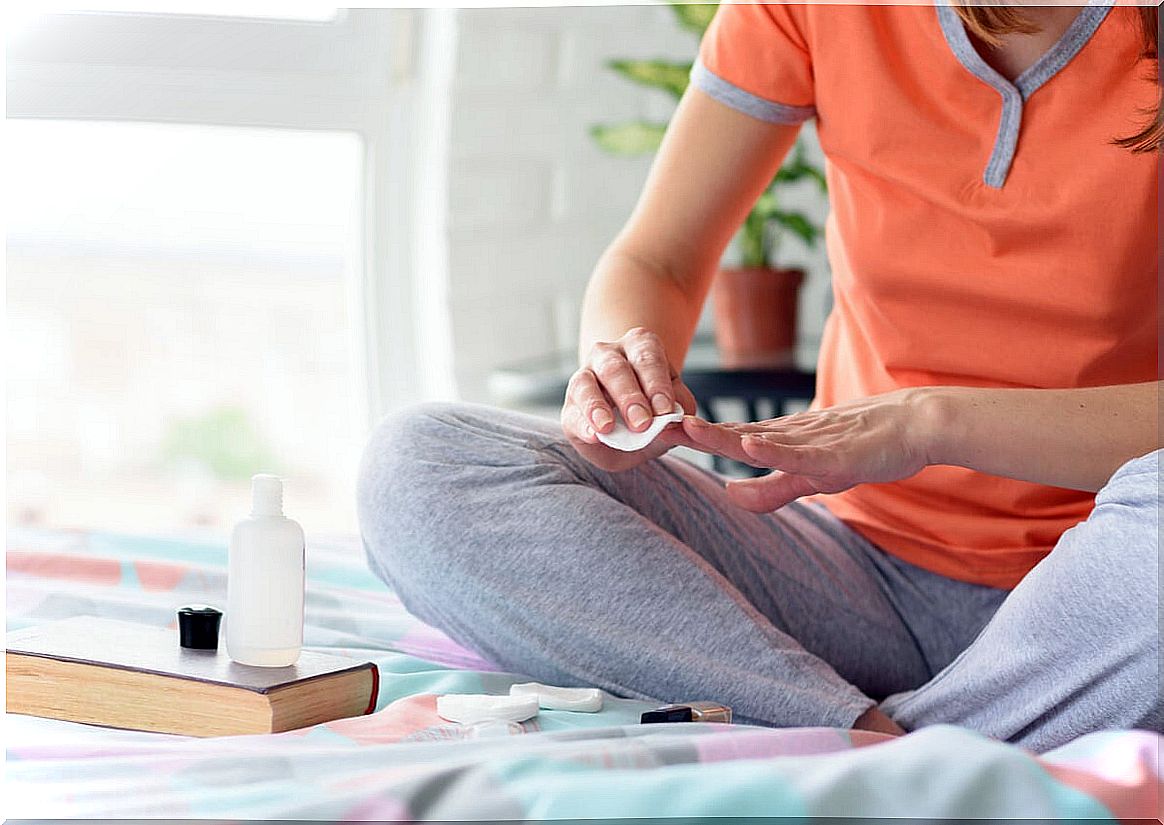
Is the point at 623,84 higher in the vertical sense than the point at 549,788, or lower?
higher

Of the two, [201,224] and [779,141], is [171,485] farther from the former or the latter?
[779,141]

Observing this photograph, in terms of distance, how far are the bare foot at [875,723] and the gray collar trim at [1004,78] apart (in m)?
0.41

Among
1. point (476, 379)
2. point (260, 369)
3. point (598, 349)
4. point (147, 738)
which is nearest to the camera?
point (147, 738)

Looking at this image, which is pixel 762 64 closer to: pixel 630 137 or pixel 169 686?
pixel 169 686

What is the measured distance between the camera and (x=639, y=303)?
1065 millimetres

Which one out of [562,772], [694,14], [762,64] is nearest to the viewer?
[562,772]

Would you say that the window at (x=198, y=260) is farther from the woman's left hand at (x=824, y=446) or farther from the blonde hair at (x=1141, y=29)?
the blonde hair at (x=1141, y=29)

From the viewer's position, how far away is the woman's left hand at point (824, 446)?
32.8 inches

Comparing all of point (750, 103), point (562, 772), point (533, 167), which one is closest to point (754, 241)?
point (533, 167)

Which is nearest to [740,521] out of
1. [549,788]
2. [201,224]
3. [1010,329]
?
[1010,329]

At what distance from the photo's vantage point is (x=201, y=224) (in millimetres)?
2500

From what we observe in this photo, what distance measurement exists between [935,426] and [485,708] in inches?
13.4

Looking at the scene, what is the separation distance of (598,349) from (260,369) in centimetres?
217

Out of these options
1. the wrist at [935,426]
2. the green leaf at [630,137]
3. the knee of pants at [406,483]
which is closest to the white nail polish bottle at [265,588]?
the knee of pants at [406,483]
